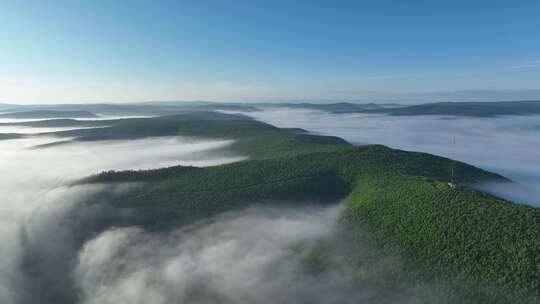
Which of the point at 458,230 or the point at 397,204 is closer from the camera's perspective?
the point at 458,230

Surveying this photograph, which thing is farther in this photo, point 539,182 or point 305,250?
point 539,182

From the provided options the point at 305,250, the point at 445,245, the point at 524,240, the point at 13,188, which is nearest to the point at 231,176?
the point at 305,250

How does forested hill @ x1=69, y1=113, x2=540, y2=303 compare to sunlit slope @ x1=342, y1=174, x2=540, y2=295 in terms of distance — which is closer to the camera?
sunlit slope @ x1=342, y1=174, x2=540, y2=295

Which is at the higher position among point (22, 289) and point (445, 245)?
point (445, 245)

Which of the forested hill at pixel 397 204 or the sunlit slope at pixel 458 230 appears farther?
the forested hill at pixel 397 204

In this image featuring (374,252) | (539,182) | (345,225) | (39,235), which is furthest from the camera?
(539,182)

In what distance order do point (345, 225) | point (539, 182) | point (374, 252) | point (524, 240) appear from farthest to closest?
point (539, 182)
point (345, 225)
point (374, 252)
point (524, 240)

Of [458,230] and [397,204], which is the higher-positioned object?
[397,204]

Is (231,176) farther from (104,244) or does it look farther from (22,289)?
(22,289)
